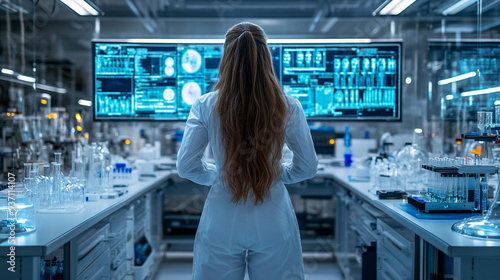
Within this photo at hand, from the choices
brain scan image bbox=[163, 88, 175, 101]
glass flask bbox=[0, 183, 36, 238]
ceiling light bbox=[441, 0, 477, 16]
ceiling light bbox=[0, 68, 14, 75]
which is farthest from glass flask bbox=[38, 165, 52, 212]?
Result: ceiling light bbox=[0, 68, 14, 75]

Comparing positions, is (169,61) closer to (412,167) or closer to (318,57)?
(318,57)

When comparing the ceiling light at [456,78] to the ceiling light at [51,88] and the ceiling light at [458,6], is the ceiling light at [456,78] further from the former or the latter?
the ceiling light at [51,88]

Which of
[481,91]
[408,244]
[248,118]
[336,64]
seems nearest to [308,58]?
[336,64]

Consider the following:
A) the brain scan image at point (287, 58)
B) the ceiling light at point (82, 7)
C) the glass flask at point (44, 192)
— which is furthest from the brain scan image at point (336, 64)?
the glass flask at point (44, 192)

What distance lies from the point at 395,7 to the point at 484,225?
80.5 inches

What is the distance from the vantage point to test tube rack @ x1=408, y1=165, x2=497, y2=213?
1960 millimetres

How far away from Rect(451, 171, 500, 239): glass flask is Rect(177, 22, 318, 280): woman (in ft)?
2.00

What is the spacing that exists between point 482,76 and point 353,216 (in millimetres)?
1528

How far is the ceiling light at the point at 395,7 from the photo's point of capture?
3.08 m

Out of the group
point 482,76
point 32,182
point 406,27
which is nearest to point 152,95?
point 32,182

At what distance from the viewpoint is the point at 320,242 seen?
4422mm

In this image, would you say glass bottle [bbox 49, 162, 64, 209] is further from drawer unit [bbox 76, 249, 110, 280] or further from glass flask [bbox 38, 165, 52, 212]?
drawer unit [bbox 76, 249, 110, 280]

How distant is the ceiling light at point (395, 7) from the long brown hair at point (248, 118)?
188 centimetres

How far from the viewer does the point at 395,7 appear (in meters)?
3.23
